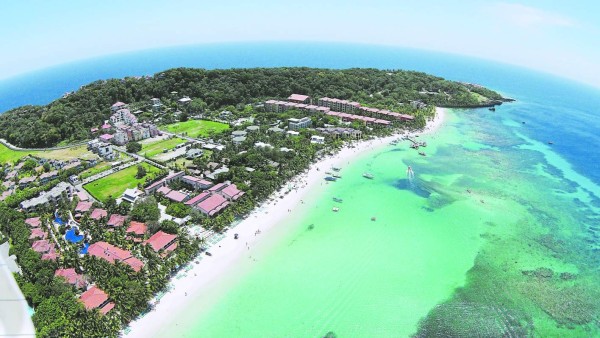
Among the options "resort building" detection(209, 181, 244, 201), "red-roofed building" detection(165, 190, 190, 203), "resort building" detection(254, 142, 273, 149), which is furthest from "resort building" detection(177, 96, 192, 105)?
"resort building" detection(209, 181, 244, 201)

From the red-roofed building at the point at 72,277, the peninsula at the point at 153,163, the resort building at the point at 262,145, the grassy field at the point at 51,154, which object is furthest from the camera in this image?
the grassy field at the point at 51,154

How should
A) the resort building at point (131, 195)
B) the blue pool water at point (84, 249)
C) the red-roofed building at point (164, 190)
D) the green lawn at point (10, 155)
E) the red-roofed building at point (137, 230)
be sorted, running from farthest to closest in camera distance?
the green lawn at point (10, 155), the red-roofed building at point (164, 190), the resort building at point (131, 195), the red-roofed building at point (137, 230), the blue pool water at point (84, 249)

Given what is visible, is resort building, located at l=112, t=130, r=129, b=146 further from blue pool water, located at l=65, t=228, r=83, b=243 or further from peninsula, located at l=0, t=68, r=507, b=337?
blue pool water, located at l=65, t=228, r=83, b=243

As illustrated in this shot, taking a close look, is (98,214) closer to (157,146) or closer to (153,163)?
(153,163)

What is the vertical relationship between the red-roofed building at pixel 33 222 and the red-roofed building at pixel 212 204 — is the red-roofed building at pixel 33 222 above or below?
below

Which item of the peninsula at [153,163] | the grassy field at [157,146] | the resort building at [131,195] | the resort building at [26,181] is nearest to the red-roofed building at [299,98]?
the peninsula at [153,163]

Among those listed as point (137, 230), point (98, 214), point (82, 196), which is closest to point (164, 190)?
point (98, 214)

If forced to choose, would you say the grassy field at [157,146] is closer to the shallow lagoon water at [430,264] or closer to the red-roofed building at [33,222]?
the red-roofed building at [33,222]
